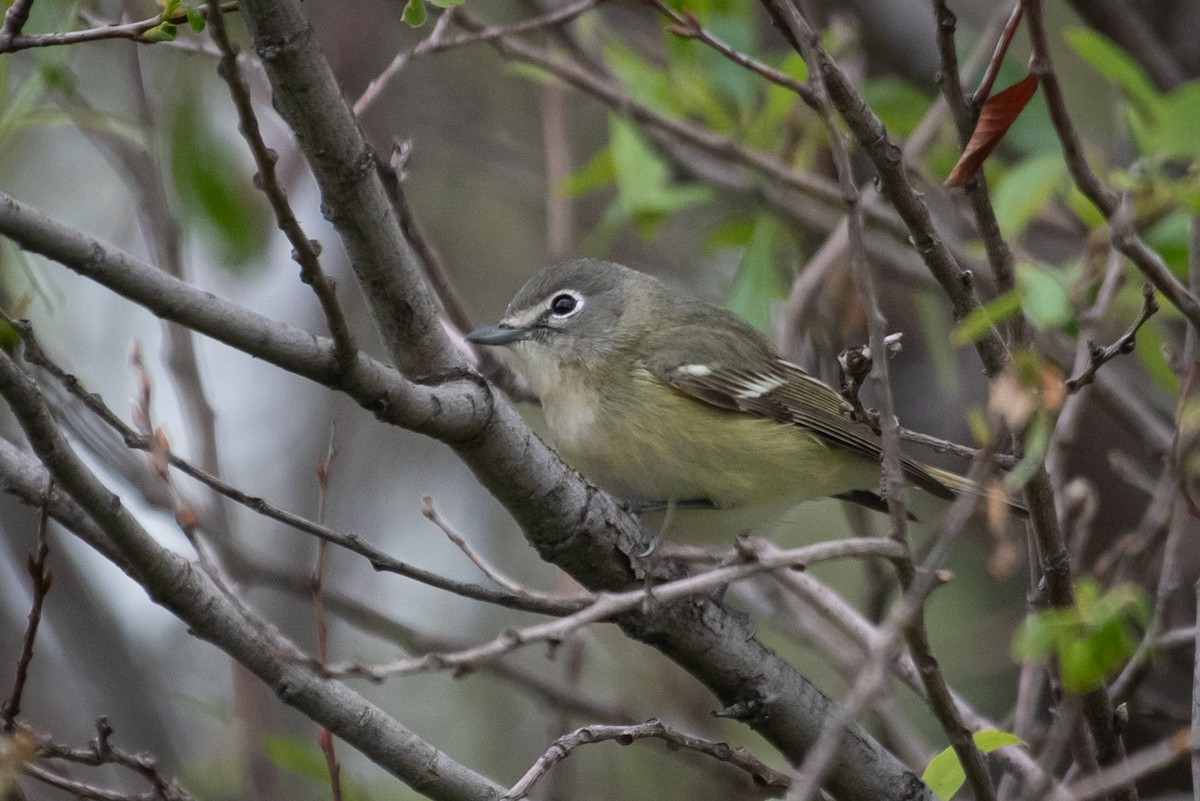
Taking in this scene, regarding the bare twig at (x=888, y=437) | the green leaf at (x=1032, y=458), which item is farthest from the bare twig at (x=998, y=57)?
the green leaf at (x=1032, y=458)

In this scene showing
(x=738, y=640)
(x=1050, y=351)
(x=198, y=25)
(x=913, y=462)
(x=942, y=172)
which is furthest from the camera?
(x=942, y=172)

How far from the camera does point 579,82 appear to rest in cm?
516

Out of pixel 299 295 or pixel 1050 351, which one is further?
pixel 299 295

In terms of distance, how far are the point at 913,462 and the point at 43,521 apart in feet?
10.3

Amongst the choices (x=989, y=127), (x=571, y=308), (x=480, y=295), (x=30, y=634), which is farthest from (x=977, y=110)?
(x=480, y=295)

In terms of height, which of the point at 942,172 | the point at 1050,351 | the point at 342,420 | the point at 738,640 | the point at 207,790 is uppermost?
the point at 942,172

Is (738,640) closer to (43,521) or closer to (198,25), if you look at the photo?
(43,521)

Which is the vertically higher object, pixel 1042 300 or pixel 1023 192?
pixel 1023 192

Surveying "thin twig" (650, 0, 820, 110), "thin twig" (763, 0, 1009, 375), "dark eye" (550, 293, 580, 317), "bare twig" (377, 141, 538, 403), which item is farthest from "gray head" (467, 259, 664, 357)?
"thin twig" (763, 0, 1009, 375)

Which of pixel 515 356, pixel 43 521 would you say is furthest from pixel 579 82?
pixel 43 521

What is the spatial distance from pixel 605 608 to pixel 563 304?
312cm

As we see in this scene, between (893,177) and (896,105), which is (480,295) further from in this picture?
(893,177)

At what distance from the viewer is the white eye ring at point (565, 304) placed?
5125 mm

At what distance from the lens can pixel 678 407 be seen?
15.3 feet
